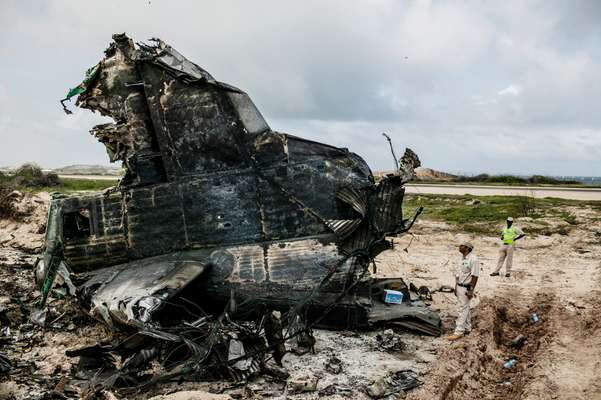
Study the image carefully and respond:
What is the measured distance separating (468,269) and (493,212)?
15059mm

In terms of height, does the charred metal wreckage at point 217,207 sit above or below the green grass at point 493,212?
above

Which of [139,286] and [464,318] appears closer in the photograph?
[139,286]

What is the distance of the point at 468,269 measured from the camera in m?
8.69

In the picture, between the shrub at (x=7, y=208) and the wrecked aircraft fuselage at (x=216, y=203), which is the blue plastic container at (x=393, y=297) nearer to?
the wrecked aircraft fuselage at (x=216, y=203)

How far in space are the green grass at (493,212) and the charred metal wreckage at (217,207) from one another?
1188 centimetres

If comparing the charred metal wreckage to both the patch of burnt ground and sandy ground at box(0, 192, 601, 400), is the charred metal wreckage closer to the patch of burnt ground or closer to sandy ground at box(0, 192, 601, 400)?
sandy ground at box(0, 192, 601, 400)

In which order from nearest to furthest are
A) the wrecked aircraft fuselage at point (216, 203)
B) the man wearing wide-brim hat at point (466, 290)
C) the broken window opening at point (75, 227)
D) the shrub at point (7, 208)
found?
1. the man wearing wide-brim hat at point (466, 290)
2. the wrecked aircraft fuselage at point (216, 203)
3. the broken window opening at point (75, 227)
4. the shrub at point (7, 208)

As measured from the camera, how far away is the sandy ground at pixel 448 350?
667 centimetres

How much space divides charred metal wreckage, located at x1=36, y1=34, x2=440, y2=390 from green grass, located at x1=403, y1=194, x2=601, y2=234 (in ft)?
39.0

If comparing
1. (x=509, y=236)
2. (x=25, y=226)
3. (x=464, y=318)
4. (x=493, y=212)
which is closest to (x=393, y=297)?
(x=464, y=318)

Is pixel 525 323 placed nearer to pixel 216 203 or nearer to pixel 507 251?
pixel 507 251

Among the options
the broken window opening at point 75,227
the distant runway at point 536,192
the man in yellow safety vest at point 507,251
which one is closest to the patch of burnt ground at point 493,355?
the man in yellow safety vest at point 507,251

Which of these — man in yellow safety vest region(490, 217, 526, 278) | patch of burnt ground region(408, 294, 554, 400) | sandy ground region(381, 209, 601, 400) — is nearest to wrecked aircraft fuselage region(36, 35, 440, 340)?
patch of burnt ground region(408, 294, 554, 400)

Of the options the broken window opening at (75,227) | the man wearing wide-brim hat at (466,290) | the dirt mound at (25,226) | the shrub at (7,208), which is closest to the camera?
the man wearing wide-brim hat at (466,290)
